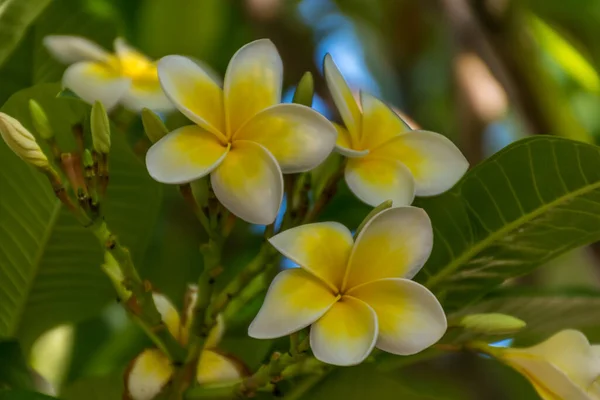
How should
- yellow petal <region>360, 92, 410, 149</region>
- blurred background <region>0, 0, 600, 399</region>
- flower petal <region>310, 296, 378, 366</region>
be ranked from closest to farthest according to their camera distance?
1. flower petal <region>310, 296, 378, 366</region>
2. yellow petal <region>360, 92, 410, 149</region>
3. blurred background <region>0, 0, 600, 399</region>

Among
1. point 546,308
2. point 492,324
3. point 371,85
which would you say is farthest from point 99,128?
point 371,85

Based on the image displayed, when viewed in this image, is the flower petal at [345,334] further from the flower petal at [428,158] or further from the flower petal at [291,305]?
the flower petal at [428,158]

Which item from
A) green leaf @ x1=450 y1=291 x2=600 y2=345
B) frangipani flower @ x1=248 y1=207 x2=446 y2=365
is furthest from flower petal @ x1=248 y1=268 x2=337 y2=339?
green leaf @ x1=450 y1=291 x2=600 y2=345

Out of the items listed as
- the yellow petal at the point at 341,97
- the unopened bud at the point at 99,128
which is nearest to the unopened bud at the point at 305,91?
the yellow petal at the point at 341,97

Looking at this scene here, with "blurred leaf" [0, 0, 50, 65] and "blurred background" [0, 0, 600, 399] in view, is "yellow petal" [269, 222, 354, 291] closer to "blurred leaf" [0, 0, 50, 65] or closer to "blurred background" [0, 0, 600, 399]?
"blurred background" [0, 0, 600, 399]

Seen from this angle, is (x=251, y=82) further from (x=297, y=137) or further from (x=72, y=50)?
(x=72, y=50)

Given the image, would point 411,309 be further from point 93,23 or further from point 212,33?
point 212,33

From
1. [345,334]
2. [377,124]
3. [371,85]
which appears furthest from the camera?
[371,85]
